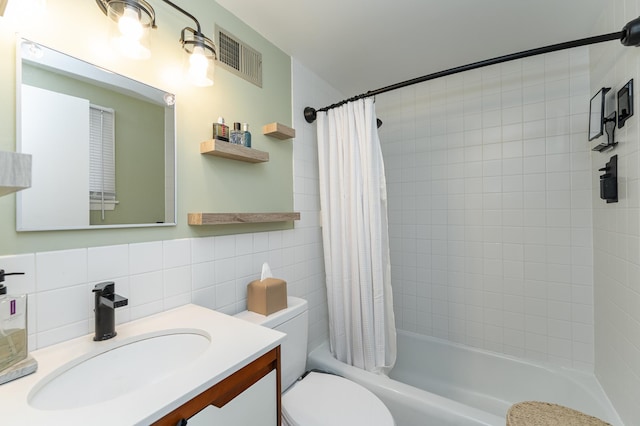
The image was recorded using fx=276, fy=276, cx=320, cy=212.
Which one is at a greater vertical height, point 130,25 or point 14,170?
point 130,25

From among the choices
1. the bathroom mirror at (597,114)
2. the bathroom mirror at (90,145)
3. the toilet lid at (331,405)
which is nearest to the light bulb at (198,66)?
the bathroom mirror at (90,145)

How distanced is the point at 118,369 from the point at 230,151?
0.92 metres

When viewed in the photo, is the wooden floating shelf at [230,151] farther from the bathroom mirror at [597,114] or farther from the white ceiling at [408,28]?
the bathroom mirror at [597,114]

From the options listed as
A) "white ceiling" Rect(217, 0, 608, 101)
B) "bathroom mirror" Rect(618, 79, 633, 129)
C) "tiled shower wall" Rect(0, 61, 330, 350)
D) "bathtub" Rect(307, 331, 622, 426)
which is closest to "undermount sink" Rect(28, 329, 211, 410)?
"tiled shower wall" Rect(0, 61, 330, 350)

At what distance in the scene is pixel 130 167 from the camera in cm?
107

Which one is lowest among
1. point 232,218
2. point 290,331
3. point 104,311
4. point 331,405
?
point 331,405

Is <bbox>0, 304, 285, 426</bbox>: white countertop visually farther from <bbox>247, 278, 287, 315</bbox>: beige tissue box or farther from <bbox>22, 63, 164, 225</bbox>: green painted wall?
<bbox>22, 63, 164, 225</bbox>: green painted wall

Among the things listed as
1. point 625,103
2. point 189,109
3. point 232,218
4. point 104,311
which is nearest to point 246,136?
point 189,109

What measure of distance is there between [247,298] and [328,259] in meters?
0.63

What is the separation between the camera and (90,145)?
96 centimetres

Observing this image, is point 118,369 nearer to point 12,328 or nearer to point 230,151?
point 12,328

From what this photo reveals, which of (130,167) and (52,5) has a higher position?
(52,5)

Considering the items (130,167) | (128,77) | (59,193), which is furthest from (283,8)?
(59,193)

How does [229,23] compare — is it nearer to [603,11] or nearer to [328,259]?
[328,259]
